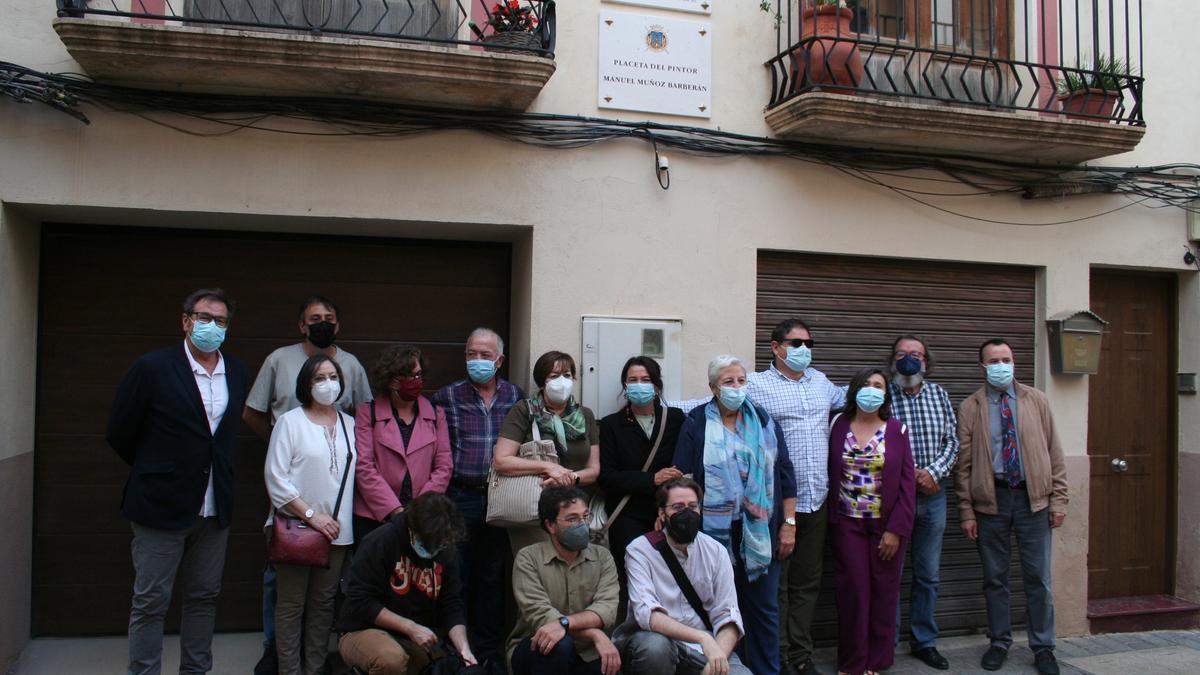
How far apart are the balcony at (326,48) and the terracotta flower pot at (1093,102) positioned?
3.67 m

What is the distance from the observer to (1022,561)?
5.91 meters

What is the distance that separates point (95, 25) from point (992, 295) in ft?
19.2

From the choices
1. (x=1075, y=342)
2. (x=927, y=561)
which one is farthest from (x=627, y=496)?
(x=1075, y=342)

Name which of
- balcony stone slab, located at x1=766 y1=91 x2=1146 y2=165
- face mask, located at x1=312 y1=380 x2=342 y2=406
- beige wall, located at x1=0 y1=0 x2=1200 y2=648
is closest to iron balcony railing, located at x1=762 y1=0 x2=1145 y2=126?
balcony stone slab, located at x1=766 y1=91 x2=1146 y2=165

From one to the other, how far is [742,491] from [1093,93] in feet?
12.4

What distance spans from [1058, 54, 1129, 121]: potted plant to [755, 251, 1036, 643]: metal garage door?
1154 mm

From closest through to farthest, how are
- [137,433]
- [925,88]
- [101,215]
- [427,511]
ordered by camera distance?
[427,511], [137,433], [101,215], [925,88]

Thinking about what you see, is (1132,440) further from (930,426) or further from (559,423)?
(559,423)

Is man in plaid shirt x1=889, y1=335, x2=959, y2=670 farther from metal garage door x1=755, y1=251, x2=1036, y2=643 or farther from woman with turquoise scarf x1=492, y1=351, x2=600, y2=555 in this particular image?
woman with turquoise scarf x1=492, y1=351, x2=600, y2=555

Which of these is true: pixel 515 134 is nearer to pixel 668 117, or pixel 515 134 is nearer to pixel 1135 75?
pixel 668 117

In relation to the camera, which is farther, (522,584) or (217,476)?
(217,476)

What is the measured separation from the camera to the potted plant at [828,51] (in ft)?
19.1

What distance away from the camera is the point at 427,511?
4.14 metres

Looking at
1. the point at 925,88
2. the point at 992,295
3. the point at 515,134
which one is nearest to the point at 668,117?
the point at 515,134
